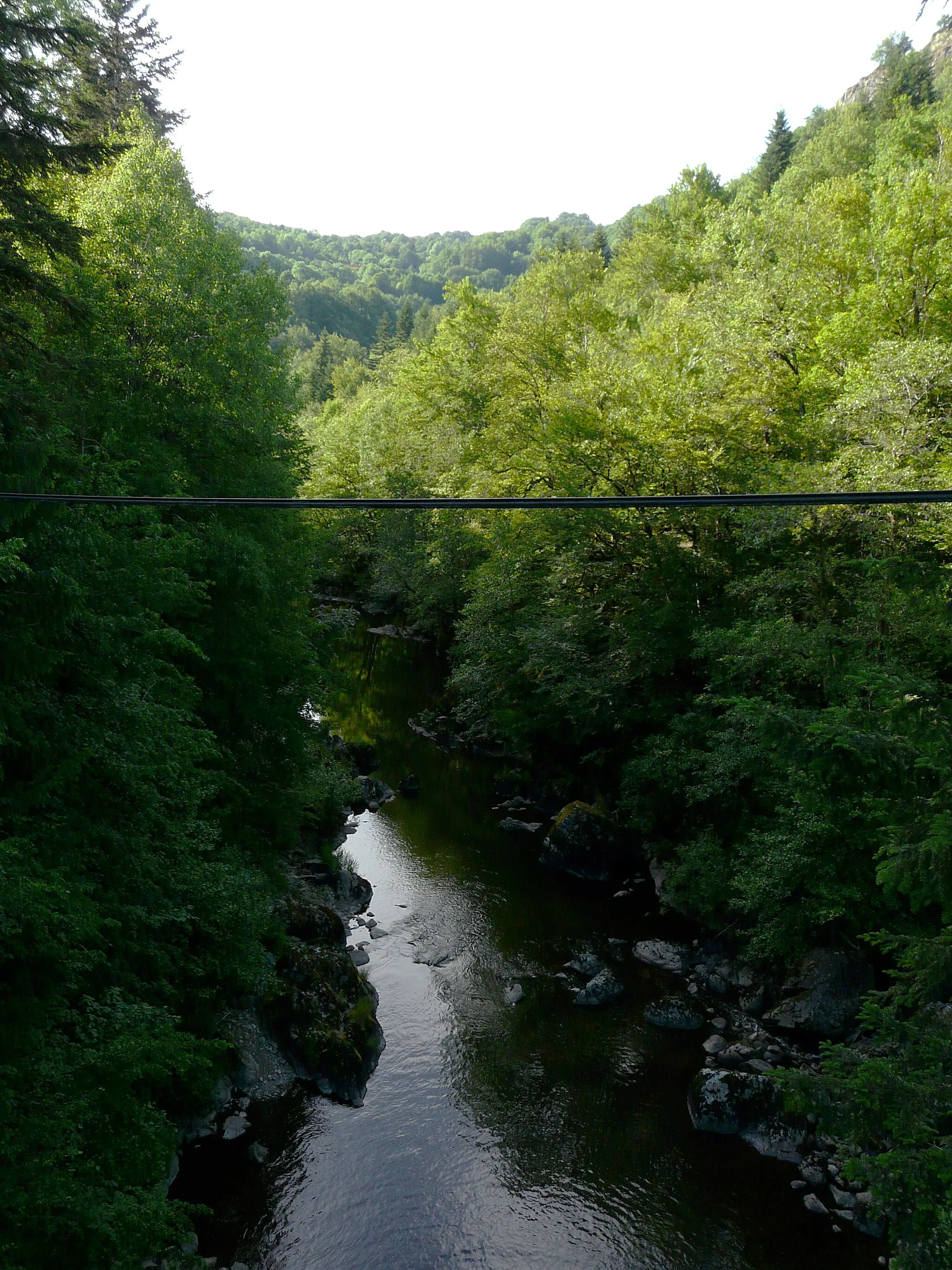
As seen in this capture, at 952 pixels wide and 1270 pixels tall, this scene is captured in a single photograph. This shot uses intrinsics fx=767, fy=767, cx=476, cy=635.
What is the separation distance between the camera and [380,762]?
2389 centimetres

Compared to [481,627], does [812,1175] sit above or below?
below

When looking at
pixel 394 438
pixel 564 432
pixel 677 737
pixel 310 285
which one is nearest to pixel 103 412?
pixel 564 432

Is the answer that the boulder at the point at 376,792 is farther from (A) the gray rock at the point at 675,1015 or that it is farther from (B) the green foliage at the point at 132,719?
(A) the gray rock at the point at 675,1015

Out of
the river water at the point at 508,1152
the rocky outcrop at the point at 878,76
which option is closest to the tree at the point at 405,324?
the rocky outcrop at the point at 878,76

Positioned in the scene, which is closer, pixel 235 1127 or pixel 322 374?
pixel 235 1127

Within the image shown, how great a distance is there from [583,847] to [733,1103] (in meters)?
7.32

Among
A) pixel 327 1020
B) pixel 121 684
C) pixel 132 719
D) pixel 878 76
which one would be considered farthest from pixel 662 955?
pixel 878 76

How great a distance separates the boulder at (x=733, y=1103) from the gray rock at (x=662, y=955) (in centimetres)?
325

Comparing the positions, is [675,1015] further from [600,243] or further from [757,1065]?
[600,243]

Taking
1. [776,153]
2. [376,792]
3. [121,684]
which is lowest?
[376,792]

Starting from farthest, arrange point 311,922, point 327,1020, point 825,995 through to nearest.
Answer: point 311,922 < point 825,995 < point 327,1020

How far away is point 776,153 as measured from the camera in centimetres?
5559

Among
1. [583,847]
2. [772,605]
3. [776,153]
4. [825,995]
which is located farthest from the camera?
[776,153]

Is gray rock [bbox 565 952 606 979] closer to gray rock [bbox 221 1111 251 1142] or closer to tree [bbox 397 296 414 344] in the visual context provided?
gray rock [bbox 221 1111 251 1142]
